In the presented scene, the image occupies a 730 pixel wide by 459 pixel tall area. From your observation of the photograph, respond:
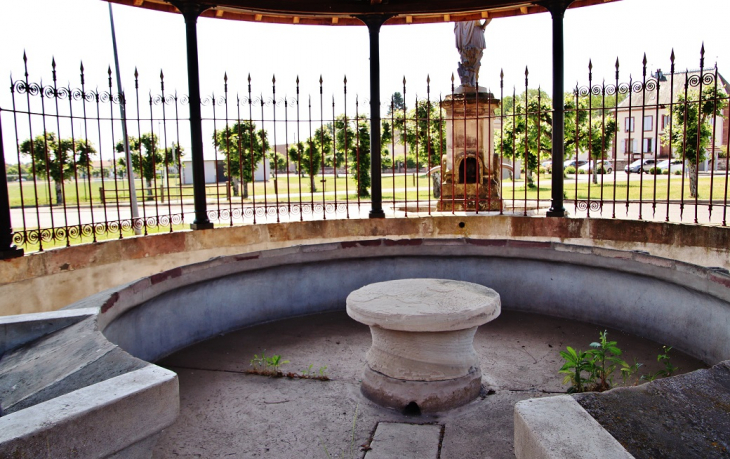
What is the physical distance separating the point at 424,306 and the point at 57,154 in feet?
33.5

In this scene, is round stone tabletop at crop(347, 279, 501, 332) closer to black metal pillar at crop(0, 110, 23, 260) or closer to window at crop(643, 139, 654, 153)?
black metal pillar at crop(0, 110, 23, 260)

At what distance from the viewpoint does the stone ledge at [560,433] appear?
1690mm

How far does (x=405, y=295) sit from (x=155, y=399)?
2.58 metres

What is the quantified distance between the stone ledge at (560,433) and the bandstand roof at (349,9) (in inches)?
278

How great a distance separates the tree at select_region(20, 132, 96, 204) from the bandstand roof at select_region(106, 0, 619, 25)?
7.79 feet

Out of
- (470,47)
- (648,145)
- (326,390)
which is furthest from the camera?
(648,145)

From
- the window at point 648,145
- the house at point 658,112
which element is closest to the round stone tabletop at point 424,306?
the house at point 658,112

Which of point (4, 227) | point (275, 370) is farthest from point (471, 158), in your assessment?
point (4, 227)

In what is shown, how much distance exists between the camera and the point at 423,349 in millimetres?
3975

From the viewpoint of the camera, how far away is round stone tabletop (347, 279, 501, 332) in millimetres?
3785

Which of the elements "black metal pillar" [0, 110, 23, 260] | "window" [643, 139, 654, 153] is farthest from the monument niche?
"window" [643, 139, 654, 153]

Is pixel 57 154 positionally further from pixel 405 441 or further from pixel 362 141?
pixel 362 141

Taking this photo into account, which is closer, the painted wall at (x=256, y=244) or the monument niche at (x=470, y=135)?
the painted wall at (x=256, y=244)

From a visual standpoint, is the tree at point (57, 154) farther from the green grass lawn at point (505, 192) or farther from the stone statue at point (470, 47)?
the stone statue at point (470, 47)
